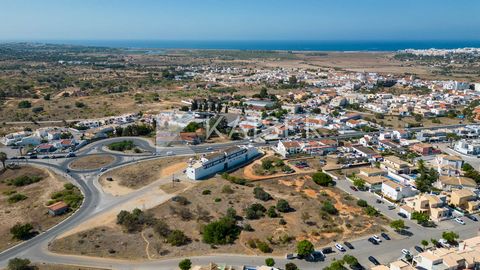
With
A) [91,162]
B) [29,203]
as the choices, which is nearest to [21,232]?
[29,203]

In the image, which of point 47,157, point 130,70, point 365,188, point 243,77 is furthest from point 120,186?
point 130,70

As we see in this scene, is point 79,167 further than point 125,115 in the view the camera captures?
No

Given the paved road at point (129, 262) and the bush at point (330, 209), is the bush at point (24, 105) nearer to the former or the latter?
the paved road at point (129, 262)

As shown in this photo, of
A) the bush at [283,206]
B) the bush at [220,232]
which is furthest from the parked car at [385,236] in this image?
the bush at [220,232]

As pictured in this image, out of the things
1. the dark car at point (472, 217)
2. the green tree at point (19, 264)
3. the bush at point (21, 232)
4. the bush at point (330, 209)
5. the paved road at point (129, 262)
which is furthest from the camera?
the bush at point (330, 209)

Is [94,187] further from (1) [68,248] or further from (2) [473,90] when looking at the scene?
(2) [473,90]

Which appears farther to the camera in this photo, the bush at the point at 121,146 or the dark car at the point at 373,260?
the bush at the point at 121,146

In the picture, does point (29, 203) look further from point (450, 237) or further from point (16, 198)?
point (450, 237)
